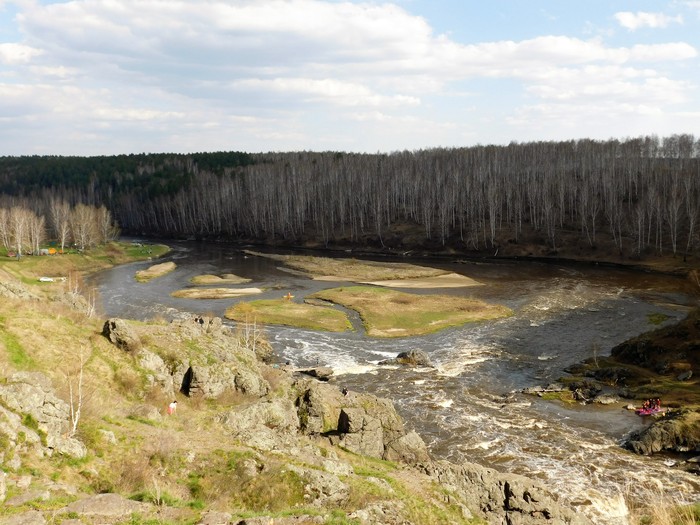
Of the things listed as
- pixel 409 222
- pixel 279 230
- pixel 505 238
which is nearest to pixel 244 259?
pixel 279 230

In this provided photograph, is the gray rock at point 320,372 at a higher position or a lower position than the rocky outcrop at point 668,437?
lower

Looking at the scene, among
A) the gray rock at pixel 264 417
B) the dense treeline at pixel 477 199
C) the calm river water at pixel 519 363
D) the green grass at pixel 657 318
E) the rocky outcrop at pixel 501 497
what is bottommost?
the calm river water at pixel 519 363

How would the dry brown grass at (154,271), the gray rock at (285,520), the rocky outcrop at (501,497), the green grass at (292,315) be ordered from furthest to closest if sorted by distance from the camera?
the dry brown grass at (154,271) → the green grass at (292,315) → the rocky outcrop at (501,497) → the gray rock at (285,520)

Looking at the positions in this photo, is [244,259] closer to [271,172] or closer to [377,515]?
[271,172]

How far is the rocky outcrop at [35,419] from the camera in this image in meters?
18.5

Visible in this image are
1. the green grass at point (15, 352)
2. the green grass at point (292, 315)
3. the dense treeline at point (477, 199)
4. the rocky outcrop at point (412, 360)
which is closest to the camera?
the green grass at point (15, 352)

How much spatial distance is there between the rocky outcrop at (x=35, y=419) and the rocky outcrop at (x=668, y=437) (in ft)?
104

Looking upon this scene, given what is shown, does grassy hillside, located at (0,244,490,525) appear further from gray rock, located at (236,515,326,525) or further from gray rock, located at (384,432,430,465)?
gray rock, located at (384,432,430,465)

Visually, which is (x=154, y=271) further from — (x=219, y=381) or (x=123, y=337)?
(x=219, y=381)

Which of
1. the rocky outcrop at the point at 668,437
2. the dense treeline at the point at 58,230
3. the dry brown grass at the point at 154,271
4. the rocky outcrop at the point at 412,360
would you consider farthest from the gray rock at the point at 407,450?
the dense treeline at the point at 58,230

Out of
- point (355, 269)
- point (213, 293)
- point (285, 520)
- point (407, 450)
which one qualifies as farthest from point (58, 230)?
point (285, 520)

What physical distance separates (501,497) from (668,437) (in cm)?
1628

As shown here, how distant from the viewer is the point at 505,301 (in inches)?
3029

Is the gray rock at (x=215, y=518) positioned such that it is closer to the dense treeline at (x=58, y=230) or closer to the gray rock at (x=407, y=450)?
the gray rock at (x=407, y=450)
